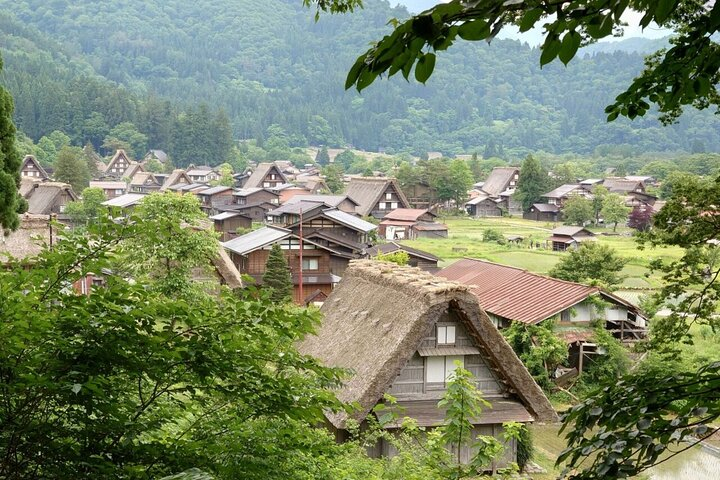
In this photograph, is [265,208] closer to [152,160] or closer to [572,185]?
[572,185]

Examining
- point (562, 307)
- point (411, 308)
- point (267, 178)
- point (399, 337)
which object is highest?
point (267, 178)

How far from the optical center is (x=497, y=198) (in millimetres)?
62844

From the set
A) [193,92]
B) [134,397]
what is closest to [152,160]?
[193,92]

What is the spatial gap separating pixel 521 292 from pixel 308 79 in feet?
482

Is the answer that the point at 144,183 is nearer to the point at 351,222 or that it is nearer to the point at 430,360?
the point at 351,222

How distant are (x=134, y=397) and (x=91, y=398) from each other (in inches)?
26.2

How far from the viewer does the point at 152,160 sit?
77438 millimetres

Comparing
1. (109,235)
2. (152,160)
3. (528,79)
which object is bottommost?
(109,235)

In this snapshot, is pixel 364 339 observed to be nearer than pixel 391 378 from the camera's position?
No

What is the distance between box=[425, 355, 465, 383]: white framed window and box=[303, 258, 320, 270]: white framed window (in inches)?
630

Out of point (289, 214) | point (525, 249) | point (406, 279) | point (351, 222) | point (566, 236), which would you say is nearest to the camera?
point (406, 279)

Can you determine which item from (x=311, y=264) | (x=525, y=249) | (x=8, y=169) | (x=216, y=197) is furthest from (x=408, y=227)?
(x=8, y=169)

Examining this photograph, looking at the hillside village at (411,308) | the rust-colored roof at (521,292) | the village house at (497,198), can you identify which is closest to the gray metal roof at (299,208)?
the hillside village at (411,308)

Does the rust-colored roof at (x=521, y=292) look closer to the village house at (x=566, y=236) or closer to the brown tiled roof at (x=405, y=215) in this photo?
the village house at (x=566, y=236)
